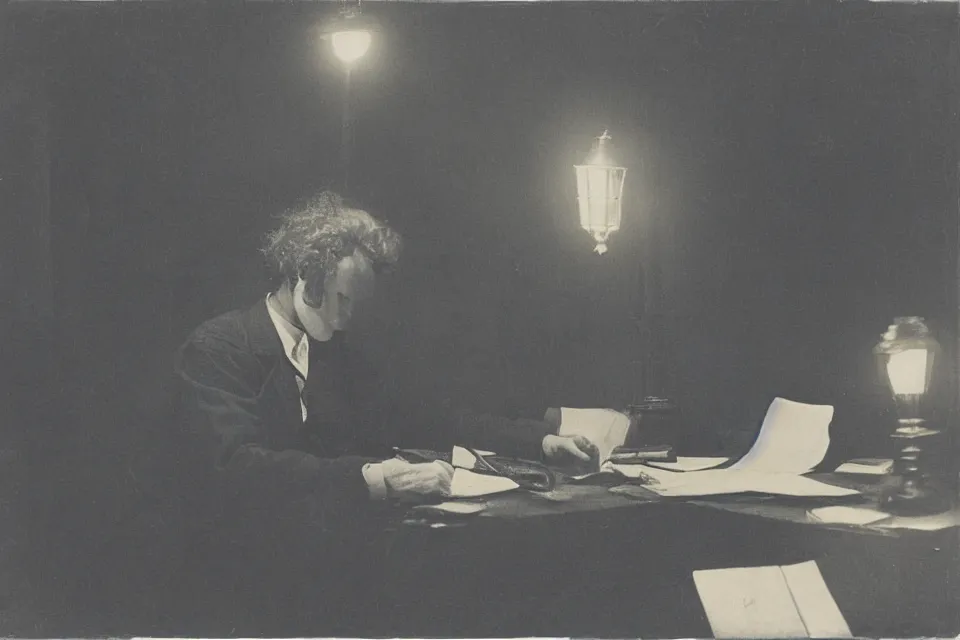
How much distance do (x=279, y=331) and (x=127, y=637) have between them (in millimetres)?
951

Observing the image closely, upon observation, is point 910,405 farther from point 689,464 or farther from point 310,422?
point 310,422

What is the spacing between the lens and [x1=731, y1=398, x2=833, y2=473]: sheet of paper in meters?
3.48

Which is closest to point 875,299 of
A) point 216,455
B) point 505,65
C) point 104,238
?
point 505,65

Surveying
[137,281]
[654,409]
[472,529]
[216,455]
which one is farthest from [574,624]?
[137,281]

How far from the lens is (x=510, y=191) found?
3.45 metres

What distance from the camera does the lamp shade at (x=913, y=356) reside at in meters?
3.47

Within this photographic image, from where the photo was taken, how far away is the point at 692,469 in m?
3.45

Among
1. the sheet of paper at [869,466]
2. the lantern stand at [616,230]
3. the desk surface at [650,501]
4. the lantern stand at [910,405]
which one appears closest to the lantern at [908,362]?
the lantern stand at [910,405]

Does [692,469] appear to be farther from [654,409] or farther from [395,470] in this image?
[395,470]

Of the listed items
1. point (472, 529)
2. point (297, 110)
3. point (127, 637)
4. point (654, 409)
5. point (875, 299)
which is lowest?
point (127, 637)

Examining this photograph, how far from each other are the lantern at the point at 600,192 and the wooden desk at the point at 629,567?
697mm

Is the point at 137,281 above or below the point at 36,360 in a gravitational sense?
above

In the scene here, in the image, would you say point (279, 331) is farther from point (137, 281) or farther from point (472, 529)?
point (472, 529)

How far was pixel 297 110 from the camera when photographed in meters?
3.45
